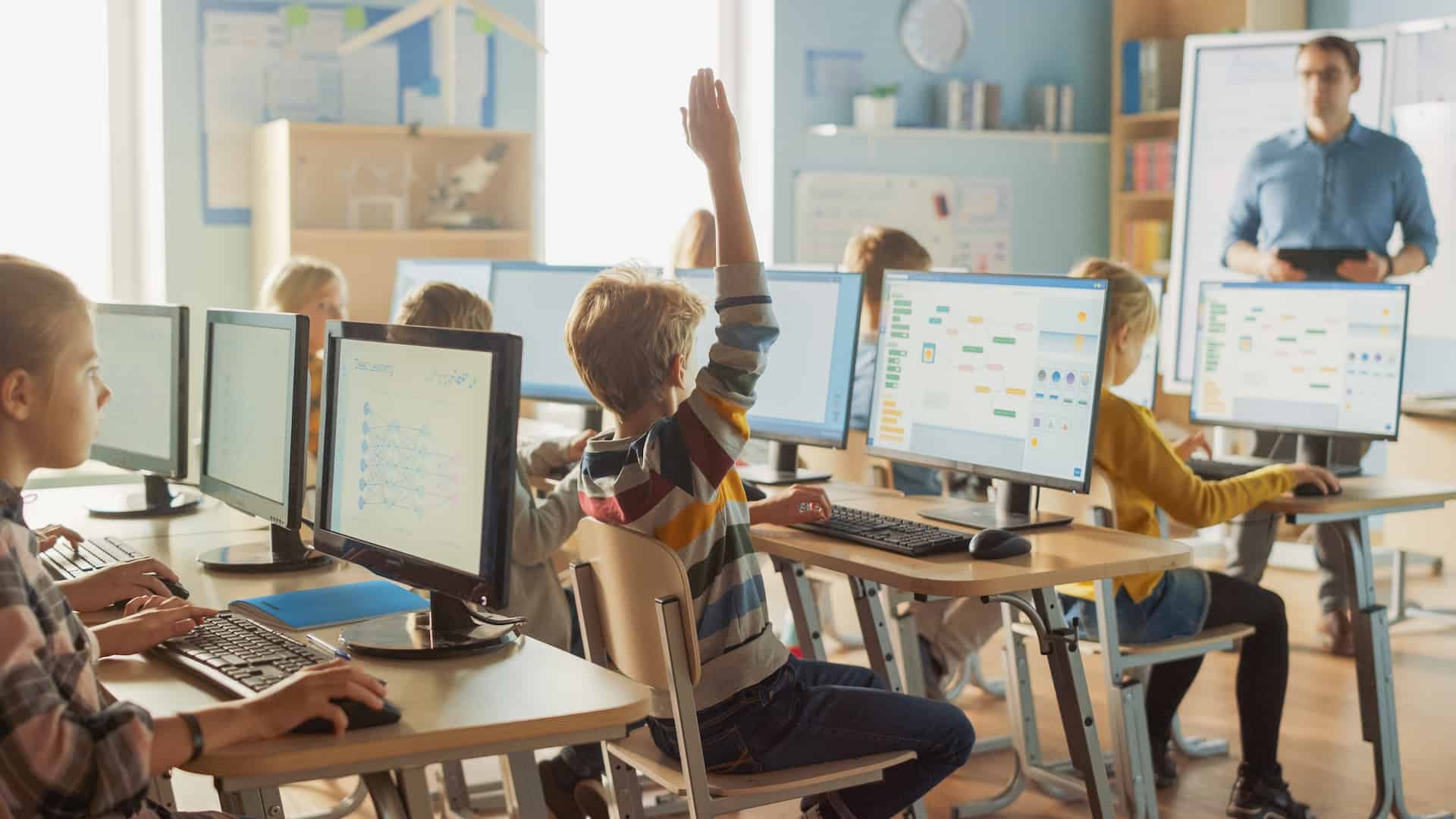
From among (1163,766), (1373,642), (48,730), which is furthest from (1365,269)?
(48,730)

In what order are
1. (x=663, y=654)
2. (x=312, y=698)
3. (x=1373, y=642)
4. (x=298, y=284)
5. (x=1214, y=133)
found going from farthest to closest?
(x=1214, y=133)
(x=298, y=284)
(x=1373, y=642)
(x=663, y=654)
(x=312, y=698)

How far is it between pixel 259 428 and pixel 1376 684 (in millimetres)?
2080

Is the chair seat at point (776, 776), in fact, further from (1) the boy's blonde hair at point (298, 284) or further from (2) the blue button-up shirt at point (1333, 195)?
(2) the blue button-up shirt at point (1333, 195)

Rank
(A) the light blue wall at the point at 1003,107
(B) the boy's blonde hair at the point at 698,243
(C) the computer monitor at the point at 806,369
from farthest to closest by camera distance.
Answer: (A) the light blue wall at the point at 1003,107
(B) the boy's blonde hair at the point at 698,243
(C) the computer monitor at the point at 806,369

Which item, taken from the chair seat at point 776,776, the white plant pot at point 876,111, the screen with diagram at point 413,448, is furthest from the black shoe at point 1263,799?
the white plant pot at point 876,111

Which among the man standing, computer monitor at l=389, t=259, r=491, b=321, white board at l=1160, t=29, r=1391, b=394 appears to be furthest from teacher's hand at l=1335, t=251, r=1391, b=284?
computer monitor at l=389, t=259, r=491, b=321

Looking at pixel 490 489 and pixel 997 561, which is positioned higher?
pixel 490 489

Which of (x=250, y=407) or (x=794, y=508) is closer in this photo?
(x=250, y=407)

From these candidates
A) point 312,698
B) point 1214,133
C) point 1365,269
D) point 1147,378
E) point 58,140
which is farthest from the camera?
point 1214,133

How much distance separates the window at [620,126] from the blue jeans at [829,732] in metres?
4.18

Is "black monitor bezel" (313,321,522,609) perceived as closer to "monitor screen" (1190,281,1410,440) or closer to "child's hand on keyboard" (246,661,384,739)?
"child's hand on keyboard" (246,661,384,739)

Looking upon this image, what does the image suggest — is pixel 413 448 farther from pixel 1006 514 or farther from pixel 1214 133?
pixel 1214 133

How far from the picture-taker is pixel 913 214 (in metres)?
6.80

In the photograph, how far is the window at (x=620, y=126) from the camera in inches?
244
